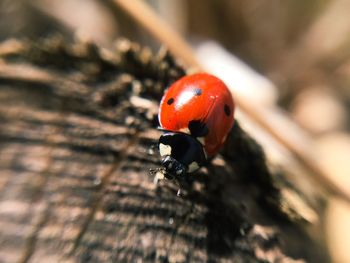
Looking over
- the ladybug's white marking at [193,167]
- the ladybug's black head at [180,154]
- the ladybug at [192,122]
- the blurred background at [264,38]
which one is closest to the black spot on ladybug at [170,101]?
the ladybug at [192,122]

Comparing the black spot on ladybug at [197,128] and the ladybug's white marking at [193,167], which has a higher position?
the black spot on ladybug at [197,128]

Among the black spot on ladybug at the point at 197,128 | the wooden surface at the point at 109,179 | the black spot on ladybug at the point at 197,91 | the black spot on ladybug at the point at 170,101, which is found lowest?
the wooden surface at the point at 109,179

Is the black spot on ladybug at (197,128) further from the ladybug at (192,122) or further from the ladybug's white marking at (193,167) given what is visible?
the ladybug's white marking at (193,167)

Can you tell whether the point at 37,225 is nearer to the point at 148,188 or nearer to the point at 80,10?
the point at 148,188

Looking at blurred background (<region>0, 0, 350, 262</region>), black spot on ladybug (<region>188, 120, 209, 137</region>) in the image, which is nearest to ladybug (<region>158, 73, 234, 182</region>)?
black spot on ladybug (<region>188, 120, 209, 137</region>)

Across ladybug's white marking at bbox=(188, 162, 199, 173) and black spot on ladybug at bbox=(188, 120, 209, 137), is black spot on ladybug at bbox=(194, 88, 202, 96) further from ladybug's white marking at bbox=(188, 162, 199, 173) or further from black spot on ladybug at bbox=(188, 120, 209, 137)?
ladybug's white marking at bbox=(188, 162, 199, 173)

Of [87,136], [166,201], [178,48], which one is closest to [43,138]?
[87,136]

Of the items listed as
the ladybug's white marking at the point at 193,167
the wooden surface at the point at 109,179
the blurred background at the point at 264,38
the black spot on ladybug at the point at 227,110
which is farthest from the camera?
the blurred background at the point at 264,38
